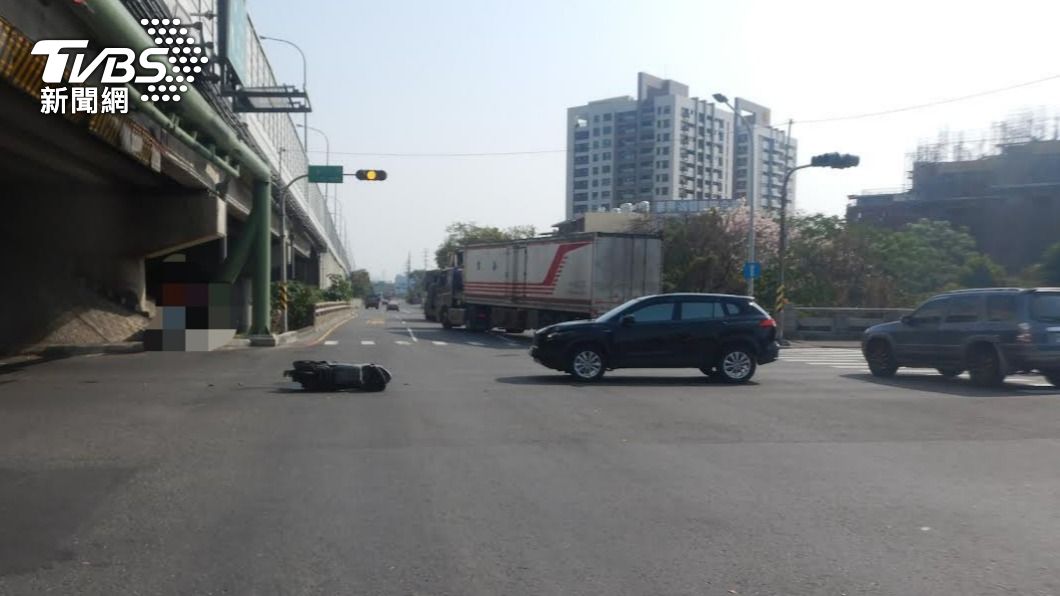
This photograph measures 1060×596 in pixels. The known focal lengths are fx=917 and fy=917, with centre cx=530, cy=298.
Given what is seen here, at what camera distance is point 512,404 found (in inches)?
533

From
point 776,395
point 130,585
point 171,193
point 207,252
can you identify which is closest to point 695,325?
point 776,395

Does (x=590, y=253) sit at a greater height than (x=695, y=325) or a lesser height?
greater

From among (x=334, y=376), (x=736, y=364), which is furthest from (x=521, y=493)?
(x=736, y=364)

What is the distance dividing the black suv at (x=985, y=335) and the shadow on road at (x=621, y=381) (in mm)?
3595

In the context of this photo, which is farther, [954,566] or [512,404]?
[512,404]

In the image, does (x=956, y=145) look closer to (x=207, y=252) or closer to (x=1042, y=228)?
(x=1042, y=228)

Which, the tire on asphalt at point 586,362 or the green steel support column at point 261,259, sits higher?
the green steel support column at point 261,259

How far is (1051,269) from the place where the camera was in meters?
50.2

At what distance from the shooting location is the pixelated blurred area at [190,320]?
24.6 m

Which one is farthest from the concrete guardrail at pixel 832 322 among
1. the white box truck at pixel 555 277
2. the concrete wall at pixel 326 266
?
the concrete wall at pixel 326 266

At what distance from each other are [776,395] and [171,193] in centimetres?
1863

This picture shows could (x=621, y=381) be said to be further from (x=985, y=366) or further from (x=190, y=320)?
(x=190, y=320)

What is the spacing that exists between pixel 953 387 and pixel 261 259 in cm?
1970

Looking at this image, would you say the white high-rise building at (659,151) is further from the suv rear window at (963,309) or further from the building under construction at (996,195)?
the suv rear window at (963,309)
